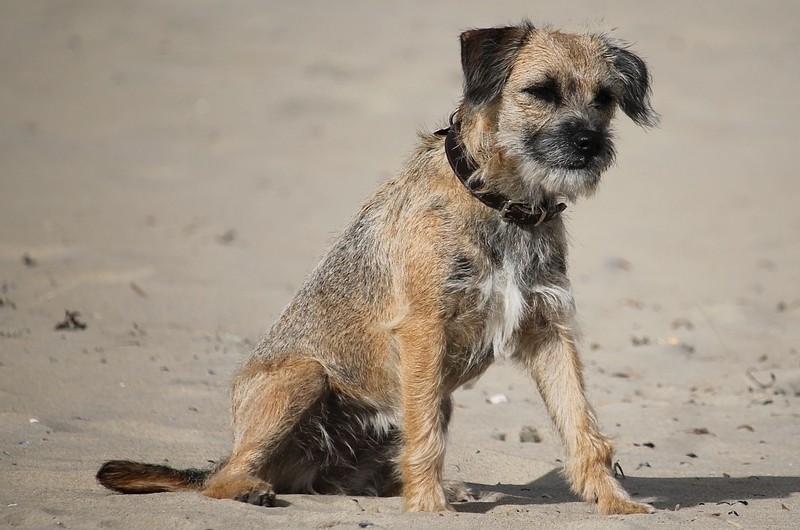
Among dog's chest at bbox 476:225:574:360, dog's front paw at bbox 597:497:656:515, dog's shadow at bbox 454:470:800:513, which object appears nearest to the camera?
dog's front paw at bbox 597:497:656:515

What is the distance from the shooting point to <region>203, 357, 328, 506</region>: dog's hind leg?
5441 mm

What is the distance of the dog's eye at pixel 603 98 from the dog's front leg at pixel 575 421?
1175 millimetres

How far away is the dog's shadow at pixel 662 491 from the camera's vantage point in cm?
578

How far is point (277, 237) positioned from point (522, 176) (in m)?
7.80

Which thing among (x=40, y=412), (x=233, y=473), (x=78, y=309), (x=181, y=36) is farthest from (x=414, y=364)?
(x=181, y=36)

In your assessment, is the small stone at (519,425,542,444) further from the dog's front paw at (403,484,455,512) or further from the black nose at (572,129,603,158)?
the black nose at (572,129,603,158)

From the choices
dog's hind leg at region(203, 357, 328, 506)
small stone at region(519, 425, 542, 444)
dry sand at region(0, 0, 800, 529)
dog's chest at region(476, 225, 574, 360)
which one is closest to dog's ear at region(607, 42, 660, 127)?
dog's chest at region(476, 225, 574, 360)

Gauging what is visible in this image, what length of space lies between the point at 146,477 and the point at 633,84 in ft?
10.8

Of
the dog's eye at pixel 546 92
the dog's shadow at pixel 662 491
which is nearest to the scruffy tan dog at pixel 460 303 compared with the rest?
the dog's eye at pixel 546 92

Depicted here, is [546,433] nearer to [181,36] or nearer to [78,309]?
[78,309]

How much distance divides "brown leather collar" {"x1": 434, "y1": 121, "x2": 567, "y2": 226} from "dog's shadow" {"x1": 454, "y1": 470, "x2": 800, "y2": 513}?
150cm

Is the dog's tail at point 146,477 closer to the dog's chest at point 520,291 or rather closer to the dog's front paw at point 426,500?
the dog's front paw at point 426,500

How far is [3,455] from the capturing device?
5.99 meters

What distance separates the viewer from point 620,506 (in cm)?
533
